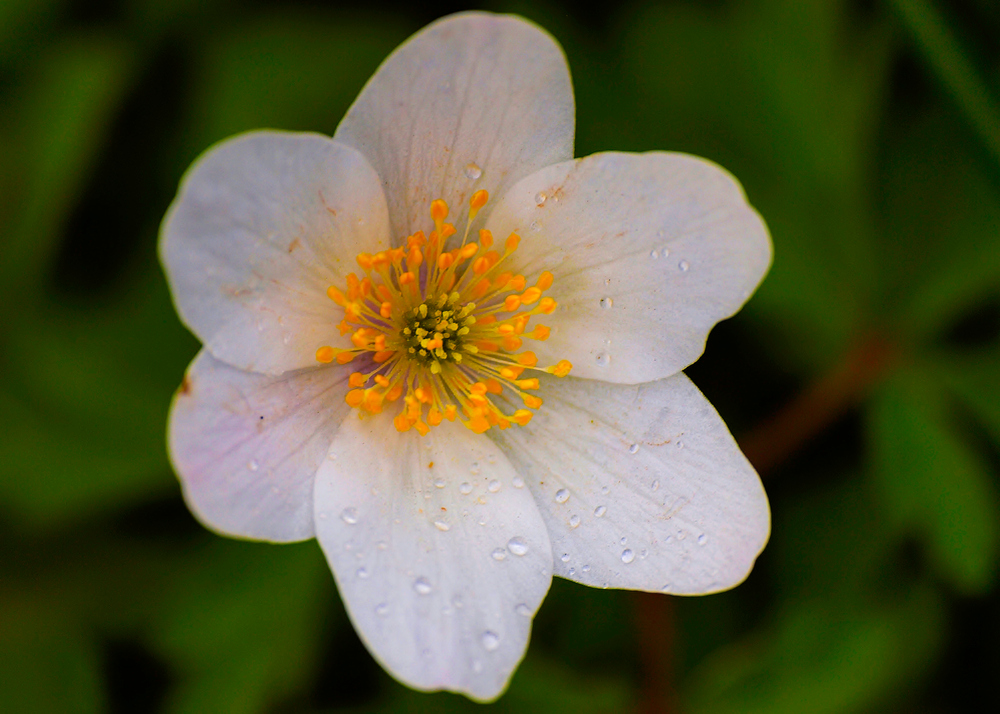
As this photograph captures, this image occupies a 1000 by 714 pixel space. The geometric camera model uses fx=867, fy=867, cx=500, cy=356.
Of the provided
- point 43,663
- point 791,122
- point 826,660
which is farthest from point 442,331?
point 43,663

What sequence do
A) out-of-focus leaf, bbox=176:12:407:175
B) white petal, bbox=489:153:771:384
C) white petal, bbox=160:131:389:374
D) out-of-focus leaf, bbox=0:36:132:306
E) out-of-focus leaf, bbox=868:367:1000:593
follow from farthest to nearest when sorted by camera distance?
out-of-focus leaf, bbox=176:12:407:175 < out-of-focus leaf, bbox=0:36:132:306 < out-of-focus leaf, bbox=868:367:1000:593 < white petal, bbox=489:153:771:384 < white petal, bbox=160:131:389:374

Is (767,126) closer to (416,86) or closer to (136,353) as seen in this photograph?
(416,86)

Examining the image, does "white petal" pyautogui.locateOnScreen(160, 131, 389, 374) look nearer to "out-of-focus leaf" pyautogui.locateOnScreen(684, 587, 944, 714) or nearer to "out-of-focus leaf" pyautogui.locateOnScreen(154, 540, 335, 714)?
"out-of-focus leaf" pyautogui.locateOnScreen(154, 540, 335, 714)

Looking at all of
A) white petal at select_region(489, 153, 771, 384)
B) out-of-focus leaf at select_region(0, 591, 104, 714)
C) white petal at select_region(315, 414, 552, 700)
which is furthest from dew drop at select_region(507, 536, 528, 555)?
out-of-focus leaf at select_region(0, 591, 104, 714)

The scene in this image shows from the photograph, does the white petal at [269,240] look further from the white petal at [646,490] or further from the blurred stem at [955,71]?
the blurred stem at [955,71]

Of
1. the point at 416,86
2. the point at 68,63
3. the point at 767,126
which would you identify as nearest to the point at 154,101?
the point at 68,63

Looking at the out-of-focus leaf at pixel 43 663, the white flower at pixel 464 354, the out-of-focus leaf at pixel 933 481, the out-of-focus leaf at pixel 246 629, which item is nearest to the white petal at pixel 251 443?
the white flower at pixel 464 354
